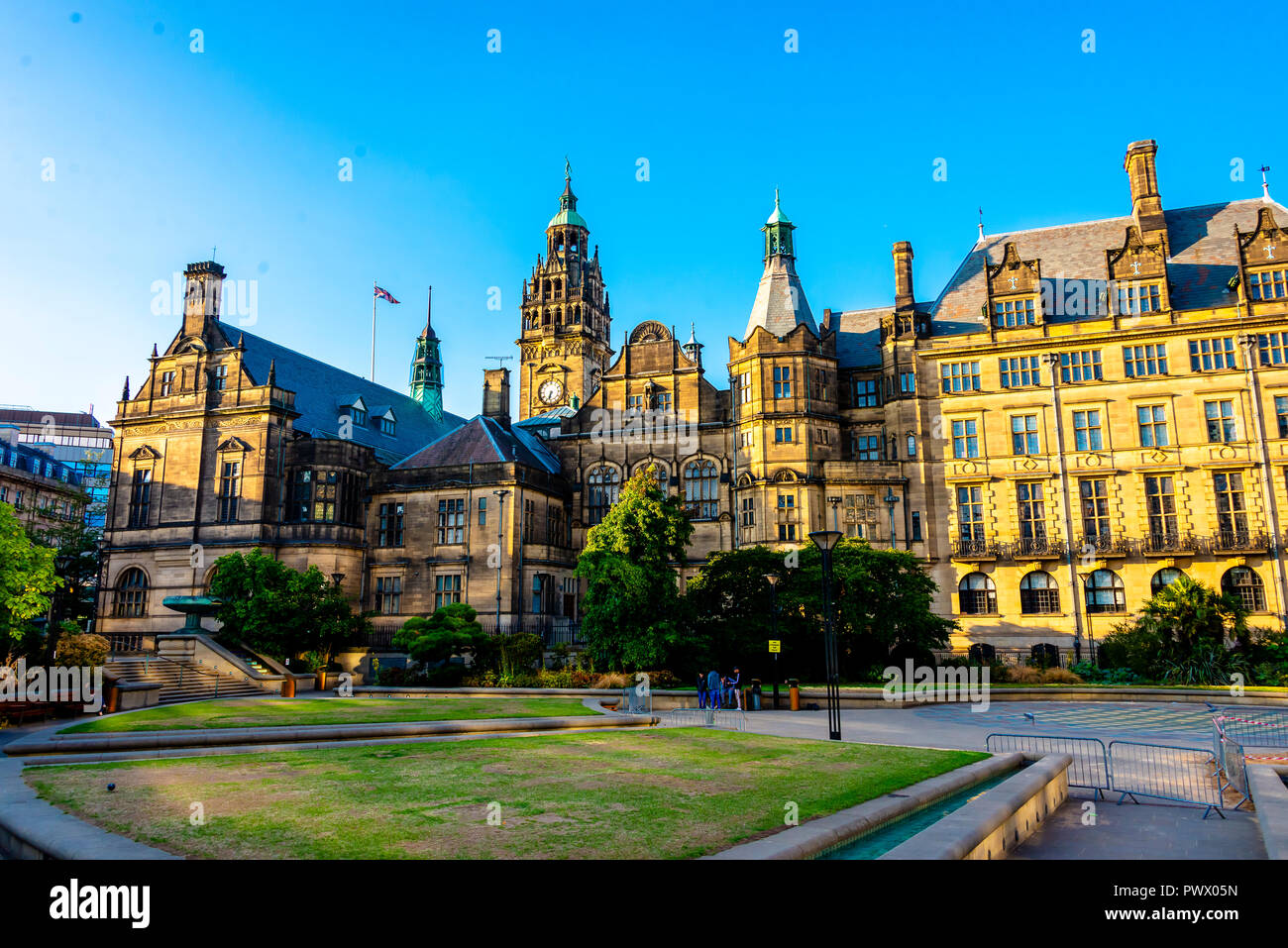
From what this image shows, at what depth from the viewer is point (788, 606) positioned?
118 feet

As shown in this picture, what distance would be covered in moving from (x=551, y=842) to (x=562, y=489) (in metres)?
Answer: 43.4

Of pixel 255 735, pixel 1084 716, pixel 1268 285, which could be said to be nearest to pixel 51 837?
pixel 255 735

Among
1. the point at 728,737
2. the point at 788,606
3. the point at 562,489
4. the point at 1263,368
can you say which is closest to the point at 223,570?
the point at 562,489

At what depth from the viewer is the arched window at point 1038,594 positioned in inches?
1655

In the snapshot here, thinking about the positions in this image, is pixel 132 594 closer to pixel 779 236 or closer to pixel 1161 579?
pixel 779 236

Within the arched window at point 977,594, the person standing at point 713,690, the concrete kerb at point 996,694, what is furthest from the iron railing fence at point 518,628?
the arched window at point 977,594

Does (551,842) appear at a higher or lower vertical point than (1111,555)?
lower

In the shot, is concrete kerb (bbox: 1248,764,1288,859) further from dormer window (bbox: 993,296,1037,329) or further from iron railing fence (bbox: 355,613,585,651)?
dormer window (bbox: 993,296,1037,329)

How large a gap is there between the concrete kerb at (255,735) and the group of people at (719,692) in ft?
23.3

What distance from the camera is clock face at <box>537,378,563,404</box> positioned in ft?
275

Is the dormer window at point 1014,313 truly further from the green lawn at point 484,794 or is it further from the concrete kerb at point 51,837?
the concrete kerb at point 51,837

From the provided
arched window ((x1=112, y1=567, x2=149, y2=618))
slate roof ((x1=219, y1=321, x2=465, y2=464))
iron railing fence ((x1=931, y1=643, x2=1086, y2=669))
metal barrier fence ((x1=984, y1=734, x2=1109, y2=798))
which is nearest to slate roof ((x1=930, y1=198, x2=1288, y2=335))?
iron railing fence ((x1=931, y1=643, x2=1086, y2=669))

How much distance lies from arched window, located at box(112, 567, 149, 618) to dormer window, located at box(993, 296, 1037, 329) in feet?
172
